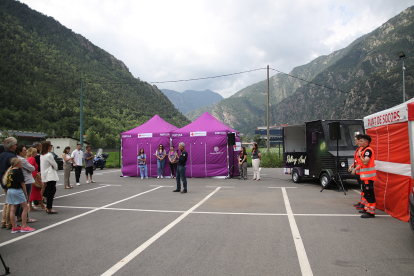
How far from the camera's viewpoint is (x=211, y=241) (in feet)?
15.1

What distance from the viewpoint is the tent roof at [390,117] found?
18.6 feet

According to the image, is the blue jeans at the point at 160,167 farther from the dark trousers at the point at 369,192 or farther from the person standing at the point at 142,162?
the dark trousers at the point at 369,192


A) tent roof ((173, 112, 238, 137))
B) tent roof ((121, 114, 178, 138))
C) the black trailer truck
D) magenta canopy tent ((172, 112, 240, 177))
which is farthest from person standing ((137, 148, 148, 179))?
the black trailer truck

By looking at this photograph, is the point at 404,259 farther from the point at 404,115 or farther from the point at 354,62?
the point at 354,62

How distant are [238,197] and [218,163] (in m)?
6.31

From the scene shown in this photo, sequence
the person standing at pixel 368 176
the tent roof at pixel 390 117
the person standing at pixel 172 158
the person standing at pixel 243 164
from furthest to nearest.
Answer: the person standing at pixel 172 158 → the person standing at pixel 243 164 → the person standing at pixel 368 176 → the tent roof at pixel 390 117

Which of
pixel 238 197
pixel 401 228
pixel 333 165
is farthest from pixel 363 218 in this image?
pixel 333 165

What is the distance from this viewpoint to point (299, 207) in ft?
24.4

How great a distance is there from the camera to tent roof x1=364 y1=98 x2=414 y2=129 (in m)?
5.68

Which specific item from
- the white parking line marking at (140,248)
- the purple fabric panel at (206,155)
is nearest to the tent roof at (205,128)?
the purple fabric panel at (206,155)

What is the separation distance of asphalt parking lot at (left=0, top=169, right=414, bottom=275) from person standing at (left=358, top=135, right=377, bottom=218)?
9.8 inches

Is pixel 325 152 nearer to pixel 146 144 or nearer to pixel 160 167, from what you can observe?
pixel 160 167

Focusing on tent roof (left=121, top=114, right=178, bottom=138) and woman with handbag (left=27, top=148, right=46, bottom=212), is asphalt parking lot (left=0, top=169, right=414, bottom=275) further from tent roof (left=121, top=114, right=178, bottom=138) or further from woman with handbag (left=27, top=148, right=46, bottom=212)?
tent roof (left=121, top=114, right=178, bottom=138)

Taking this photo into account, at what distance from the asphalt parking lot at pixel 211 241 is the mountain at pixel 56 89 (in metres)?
60.8
